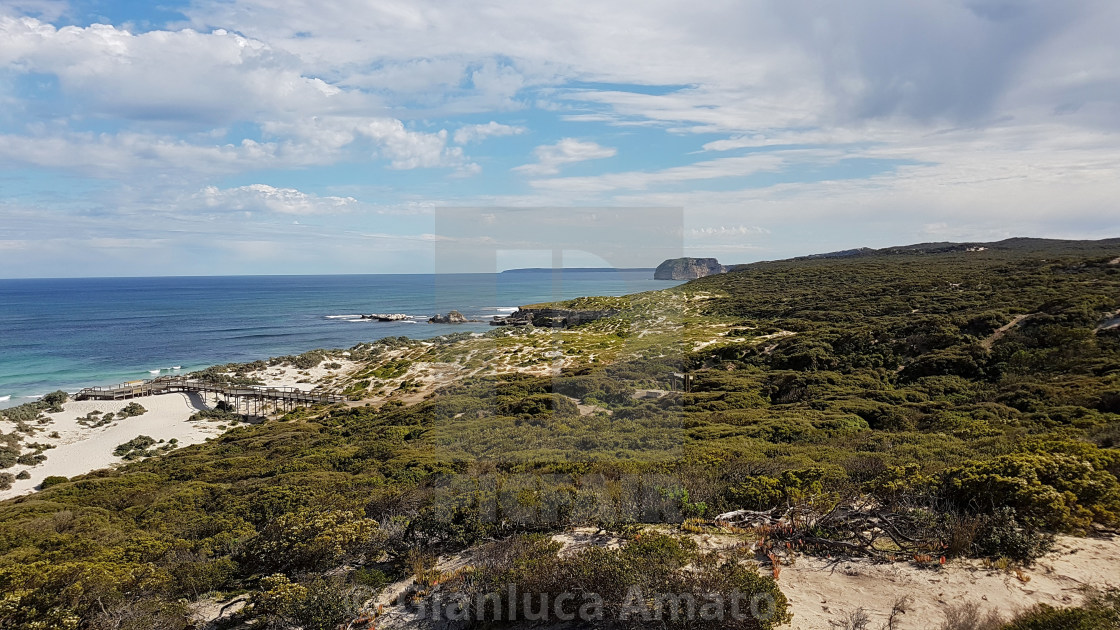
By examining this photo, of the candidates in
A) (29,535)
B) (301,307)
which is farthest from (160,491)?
(301,307)

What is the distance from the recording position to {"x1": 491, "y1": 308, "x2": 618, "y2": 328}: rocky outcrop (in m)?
42.7

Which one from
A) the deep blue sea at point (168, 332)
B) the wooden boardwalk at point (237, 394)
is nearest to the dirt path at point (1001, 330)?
the deep blue sea at point (168, 332)

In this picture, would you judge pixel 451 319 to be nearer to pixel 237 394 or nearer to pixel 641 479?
pixel 237 394

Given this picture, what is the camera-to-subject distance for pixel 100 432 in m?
25.5

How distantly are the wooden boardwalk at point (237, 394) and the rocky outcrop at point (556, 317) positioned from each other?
1927 centimetres

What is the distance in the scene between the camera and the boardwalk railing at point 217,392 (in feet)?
99.9

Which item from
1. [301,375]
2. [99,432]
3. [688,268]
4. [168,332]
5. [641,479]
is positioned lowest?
[99,432]

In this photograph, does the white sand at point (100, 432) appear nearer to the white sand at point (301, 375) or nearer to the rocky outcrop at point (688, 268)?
the white sand at point (301, 375)

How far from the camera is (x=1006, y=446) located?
9438mm

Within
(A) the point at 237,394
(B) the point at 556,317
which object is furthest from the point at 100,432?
(B) the point at 556,317

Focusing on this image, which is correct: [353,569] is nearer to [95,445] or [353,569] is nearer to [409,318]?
[95,445]

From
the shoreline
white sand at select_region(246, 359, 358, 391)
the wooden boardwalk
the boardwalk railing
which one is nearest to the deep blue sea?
the boardwalk railing

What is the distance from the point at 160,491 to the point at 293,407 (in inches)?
682

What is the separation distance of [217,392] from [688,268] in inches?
3356
